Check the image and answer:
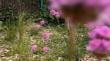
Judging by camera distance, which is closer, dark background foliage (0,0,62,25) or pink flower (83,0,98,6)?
pink flower (83,0,98,6)

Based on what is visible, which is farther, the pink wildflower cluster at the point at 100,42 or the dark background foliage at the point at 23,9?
the dark background foliage at the point at 23,9

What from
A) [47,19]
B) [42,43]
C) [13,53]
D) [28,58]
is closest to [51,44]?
[42,43]

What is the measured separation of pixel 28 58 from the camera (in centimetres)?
377

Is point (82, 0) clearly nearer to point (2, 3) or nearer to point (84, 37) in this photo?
point (84, 37)

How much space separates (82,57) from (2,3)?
4175 millimetres

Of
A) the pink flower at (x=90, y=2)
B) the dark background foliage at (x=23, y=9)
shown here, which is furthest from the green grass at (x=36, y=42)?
the pink flower at (x=90, y=2)

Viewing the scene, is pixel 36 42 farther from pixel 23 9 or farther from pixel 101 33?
pixel 101 33

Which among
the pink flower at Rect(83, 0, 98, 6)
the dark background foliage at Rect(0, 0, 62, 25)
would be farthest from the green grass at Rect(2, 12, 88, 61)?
the pink flower at Rect(83, 0, 98, 6)

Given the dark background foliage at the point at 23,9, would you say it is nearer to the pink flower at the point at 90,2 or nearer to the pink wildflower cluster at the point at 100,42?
the pink wildflower cluster at the point at 100,42

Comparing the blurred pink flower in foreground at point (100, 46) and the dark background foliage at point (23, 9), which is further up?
the blurred pink flower in foreground at point (100, 46)

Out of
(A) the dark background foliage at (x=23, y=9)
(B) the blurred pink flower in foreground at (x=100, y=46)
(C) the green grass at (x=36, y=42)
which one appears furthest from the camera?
(A) the dark background foliage at (x=23, y=9)

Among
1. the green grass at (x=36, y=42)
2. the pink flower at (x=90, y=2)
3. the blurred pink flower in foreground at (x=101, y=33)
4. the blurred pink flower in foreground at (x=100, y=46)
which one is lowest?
the green grass at (x=36, y=42)

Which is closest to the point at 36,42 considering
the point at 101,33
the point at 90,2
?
the point at 101,33

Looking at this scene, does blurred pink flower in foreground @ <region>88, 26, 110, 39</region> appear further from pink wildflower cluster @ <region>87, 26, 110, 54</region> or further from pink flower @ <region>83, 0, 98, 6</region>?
pink flower @ <region>83, 0, 98, 6</region>
